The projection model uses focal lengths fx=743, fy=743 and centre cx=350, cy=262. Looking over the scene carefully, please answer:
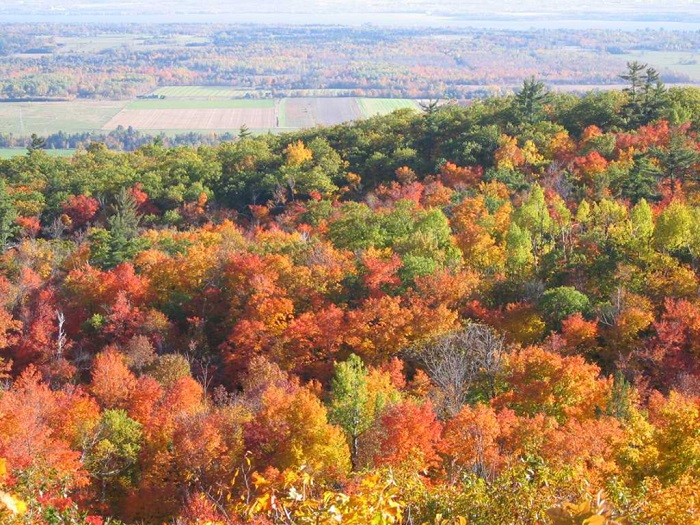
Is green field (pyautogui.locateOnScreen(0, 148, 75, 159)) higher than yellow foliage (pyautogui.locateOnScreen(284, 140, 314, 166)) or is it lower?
lower

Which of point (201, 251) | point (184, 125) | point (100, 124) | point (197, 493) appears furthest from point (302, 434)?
point (100, 124)

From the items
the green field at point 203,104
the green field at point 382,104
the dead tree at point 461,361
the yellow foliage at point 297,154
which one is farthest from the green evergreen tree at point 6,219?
the green field at point 203,104

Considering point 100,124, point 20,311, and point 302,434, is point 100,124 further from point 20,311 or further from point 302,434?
point 302,434

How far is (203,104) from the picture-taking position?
627 ft

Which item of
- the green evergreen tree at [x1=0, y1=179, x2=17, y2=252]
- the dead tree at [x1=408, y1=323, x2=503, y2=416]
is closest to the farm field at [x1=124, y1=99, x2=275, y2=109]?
the green evergreen tree at [x1=0, y1=179, x2=17, y2=252]

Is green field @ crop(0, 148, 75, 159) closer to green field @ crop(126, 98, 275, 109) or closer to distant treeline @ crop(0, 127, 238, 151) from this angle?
distant treeline @ crop(0, 127, 238, 151)

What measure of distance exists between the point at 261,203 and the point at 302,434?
5191cm

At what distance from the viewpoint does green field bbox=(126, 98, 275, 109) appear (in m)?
188

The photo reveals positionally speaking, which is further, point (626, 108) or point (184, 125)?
point (184, 125)

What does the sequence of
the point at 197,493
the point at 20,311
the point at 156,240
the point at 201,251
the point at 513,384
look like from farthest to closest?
the point at 156,240, the point at 201,251, the point at 20,311, the point at 513,384, the point at 197,493

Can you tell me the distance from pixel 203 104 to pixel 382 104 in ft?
156

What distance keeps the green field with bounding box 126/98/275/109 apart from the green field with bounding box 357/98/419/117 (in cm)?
2461

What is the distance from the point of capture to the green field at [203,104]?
188 meters

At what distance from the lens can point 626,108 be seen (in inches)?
3041
